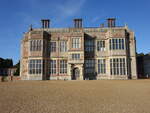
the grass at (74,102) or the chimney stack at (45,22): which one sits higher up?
the chimney stack at (45,22)

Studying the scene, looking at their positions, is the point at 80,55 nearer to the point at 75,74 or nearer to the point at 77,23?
the point at 75,74

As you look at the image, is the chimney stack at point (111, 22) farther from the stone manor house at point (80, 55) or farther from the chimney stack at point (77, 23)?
the chimney stack at point (77, 23)

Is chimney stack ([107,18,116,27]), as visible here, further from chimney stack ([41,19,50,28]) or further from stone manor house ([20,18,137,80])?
chimney stack ([41,19,50,28])

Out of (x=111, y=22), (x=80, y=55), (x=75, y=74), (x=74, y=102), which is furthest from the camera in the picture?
(x=111, y=22)

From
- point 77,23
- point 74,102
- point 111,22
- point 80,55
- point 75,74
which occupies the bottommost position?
point 74,102

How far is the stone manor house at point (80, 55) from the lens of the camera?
94.6 ft

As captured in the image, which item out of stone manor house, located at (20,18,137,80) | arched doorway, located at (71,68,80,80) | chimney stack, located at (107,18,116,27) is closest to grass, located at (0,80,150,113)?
stone manor house, located at (20,18,137,80)

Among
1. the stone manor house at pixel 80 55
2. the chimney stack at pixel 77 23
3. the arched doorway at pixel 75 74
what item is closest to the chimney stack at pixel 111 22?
the stone manor house at pixel 80 55

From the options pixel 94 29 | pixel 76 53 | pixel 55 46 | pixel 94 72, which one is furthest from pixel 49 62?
pixel 94 29

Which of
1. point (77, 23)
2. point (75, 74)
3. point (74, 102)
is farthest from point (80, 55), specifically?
point (74, 102)

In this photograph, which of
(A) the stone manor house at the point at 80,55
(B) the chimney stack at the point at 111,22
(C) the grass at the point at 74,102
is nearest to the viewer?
(C) the grass at the point at 74,102

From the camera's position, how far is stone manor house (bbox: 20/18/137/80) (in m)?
28.8

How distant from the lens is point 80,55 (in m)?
29.3

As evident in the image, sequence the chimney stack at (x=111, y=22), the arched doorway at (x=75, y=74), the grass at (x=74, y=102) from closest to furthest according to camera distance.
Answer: the grass at (x=74, y=102) → the arched doorway at (x=75, y=74) → the chimney stack at (x=111, y=22)
